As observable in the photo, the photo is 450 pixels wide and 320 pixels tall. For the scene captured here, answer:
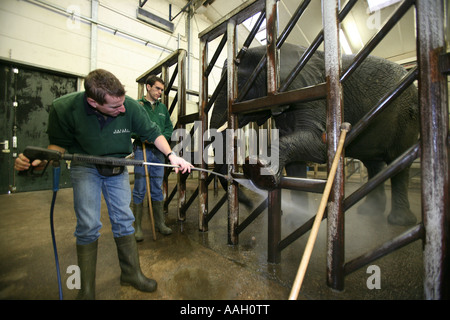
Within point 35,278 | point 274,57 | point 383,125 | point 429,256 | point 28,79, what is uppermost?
point 28,79

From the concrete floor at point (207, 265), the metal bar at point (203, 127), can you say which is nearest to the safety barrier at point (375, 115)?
the concrete floor at point (207, 265)

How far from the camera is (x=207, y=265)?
2189mm

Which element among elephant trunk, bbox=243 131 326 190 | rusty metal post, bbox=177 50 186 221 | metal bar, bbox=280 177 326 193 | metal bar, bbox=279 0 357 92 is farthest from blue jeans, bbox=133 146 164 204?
metal bar, bbox=279 0 357 92

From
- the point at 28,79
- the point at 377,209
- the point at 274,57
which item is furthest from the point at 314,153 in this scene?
the point at 28,79

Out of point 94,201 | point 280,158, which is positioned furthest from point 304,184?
point 94,201

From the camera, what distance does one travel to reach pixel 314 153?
225 centimetres

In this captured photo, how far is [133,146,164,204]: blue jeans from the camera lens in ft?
10.1

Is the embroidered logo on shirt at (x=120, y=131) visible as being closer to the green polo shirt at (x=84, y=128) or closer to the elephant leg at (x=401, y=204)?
the green polo shirt at (x=84, y=128)

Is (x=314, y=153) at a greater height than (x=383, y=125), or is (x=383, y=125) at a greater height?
(x=383, y=125)

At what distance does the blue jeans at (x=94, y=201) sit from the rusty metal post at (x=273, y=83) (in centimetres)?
139

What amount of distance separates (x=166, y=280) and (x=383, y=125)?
12.0 feet

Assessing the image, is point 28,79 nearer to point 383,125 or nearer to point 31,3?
point 31,3

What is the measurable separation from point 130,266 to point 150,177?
1.61 meters

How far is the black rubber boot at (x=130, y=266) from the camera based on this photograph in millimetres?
1818
